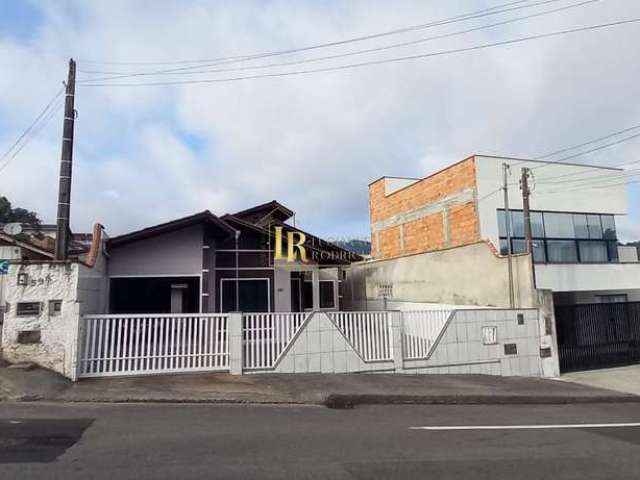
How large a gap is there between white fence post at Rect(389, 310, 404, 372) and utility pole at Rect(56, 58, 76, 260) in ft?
25.2

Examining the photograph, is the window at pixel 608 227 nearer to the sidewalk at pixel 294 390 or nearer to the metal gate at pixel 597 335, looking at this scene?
the metal gate at pixel 597 335

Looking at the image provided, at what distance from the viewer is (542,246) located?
2197 centimetres

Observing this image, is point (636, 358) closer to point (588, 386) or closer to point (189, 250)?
point (588, 386)

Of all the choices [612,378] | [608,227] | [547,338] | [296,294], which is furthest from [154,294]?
[608,227]

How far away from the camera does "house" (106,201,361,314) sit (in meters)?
15.2

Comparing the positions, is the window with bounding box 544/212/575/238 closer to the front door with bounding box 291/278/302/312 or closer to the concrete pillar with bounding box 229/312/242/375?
the front door with bounding box 291/278/302/312

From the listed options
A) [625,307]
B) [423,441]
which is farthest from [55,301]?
[625,307]

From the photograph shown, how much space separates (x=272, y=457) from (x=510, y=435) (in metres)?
3.67

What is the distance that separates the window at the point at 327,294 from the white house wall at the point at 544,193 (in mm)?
7791

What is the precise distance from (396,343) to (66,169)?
8651 millimetres

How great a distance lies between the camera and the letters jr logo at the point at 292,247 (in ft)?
63.1

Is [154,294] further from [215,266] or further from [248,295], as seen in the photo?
[248,295]

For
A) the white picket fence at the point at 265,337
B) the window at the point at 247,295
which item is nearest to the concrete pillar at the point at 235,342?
the white picket fence at the point at 265,337

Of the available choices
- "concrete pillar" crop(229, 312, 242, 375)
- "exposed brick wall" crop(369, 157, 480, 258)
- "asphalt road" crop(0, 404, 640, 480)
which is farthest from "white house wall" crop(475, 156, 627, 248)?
"concrete pillar" crop(229, 312, 242, 375)
